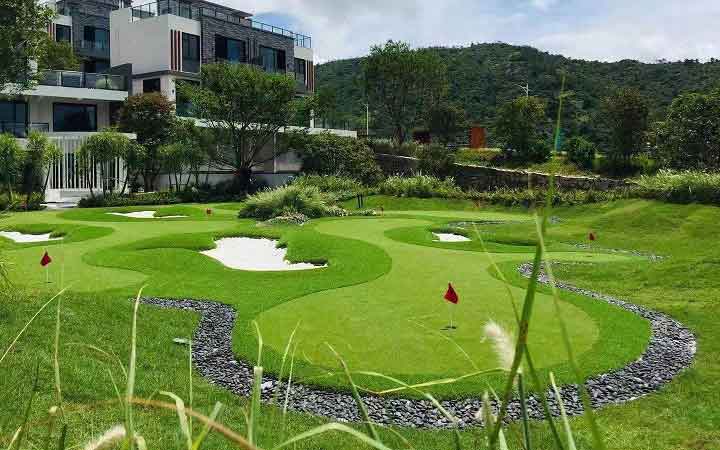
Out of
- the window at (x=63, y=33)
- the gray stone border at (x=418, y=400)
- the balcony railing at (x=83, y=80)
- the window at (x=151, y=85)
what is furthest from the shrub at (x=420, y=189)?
the window at (x=63, y=33)

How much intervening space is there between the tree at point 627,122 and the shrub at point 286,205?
21.4m

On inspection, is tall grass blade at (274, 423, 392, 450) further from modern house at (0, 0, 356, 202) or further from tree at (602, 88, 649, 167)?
tree at (602, 88, 649, 167)

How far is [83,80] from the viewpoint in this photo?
36188 millimetres

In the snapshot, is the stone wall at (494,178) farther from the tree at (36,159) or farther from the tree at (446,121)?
the tree at (36,159)

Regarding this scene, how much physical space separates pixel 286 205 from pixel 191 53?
79.3 ft

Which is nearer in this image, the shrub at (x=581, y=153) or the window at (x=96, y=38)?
the shrub at (x=581, y=153)

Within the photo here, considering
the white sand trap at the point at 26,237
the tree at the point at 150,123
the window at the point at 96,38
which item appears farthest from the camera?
the window at the point at 96,38

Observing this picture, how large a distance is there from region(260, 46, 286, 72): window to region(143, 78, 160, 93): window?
8995 mm

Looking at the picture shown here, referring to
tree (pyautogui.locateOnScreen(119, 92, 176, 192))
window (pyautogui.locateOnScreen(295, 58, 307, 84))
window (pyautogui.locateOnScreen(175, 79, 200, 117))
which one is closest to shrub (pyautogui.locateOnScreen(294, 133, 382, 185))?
window (pyautogui.locateOnScreen(175, 79, 200, 117))

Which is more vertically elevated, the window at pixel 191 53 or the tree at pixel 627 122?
the window at pixel 191 53

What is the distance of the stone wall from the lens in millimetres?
29203

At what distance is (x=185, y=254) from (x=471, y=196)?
18.5 meters

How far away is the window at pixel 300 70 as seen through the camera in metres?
51.8

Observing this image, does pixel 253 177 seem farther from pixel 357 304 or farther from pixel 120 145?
pixel 357 304
